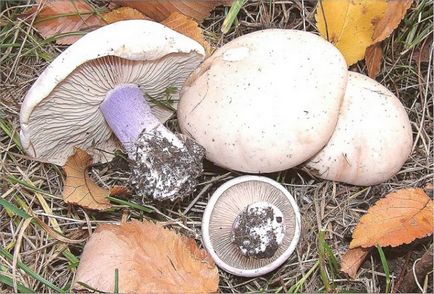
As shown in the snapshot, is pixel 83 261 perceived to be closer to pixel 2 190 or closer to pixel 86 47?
pixel 2 190

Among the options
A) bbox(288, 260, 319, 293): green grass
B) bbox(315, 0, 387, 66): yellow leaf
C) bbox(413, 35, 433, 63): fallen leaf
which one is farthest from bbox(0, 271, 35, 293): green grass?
bbox(413, 35, 433, 63): fallen leaf

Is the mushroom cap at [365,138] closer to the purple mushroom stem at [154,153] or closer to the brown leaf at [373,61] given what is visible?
the brown leaf at [373,61]

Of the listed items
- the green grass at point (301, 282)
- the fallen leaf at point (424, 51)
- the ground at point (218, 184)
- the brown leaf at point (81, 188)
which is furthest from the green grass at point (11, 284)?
the fallen leaf at point (424, 51)

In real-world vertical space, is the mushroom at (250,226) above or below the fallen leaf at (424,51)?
below

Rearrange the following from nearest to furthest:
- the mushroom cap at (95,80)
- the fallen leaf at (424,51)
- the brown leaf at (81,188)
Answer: the mushroom cap at (95,80)
the brown leaf at (81,188)
the fallen leaf at (424,51)

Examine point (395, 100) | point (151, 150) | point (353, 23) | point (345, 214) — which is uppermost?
point (353, 23)

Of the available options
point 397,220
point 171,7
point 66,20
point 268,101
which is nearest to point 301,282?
point 397,220

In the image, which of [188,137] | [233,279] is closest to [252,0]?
[188,137]
